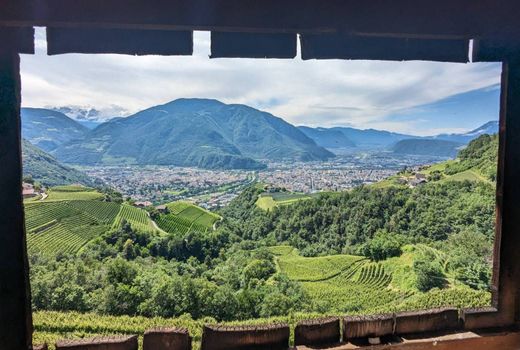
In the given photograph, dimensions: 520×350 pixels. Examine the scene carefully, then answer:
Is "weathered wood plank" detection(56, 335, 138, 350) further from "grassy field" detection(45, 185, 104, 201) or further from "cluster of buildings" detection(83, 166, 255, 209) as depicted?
"cluster of buildings" detection(83, 166, 255, 209)

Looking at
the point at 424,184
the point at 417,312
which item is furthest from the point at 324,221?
the point at 417,312

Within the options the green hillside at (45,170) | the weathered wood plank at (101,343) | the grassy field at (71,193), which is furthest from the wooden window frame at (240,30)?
the green hillside at (45,170)

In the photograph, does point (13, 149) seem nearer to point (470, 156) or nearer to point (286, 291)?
point (286, 291)

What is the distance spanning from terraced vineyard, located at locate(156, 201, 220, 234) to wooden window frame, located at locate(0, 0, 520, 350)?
52482 mm

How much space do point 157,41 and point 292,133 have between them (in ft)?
592

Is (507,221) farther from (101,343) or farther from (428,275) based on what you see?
(428,275)

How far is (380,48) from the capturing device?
1596 millimetres

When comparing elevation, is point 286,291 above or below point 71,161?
below

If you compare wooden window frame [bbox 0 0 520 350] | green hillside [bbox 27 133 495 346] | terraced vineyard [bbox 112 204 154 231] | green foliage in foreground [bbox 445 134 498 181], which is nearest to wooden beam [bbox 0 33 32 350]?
wooden window frame [bbox 0 0 520 350]

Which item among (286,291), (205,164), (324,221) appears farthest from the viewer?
(205,164)

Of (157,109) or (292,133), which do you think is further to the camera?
(292,133)

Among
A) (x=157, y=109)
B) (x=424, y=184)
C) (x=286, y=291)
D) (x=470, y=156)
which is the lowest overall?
(x=286, y=291)

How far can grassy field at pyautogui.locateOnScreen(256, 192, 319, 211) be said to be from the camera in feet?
225

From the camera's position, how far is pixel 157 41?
1.44 meters
